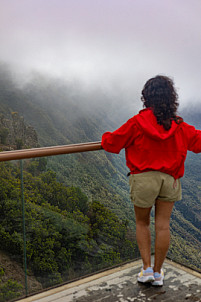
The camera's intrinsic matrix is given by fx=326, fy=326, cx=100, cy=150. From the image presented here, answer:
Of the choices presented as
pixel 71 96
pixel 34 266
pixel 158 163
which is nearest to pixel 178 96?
pixel 158 163

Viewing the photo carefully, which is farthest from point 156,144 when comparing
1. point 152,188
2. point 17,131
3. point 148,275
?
point 17,131

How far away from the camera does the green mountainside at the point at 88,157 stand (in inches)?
80.4

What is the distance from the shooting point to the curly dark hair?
Result: 67.1 inches

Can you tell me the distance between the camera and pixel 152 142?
1.71 meters

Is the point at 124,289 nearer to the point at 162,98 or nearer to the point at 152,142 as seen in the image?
the point at 152,142

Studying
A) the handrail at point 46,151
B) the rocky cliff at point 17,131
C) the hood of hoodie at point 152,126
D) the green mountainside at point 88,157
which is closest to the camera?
the hood of hoodie at point 152,126

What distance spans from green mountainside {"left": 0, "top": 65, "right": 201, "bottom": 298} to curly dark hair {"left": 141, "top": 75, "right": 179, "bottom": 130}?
38cm

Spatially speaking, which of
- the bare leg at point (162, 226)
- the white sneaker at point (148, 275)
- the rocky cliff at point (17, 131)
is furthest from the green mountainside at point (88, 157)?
the rocky cliff at point (17, 131)

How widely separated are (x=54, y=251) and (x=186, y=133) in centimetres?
102

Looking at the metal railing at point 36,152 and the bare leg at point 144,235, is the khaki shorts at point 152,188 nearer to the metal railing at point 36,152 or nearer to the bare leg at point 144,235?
the bare leg at point 144,235

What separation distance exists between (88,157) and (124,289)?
830 millimetres

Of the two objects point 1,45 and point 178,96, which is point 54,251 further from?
point 1,45

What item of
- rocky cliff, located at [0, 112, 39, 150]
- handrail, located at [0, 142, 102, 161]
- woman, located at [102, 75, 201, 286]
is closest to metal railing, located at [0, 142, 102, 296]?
handrail, located at [0, 142, 102, 161]

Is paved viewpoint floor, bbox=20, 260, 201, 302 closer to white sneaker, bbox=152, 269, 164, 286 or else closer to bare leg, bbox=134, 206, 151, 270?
white sneaker, bbox=152, 269, 164, 286
